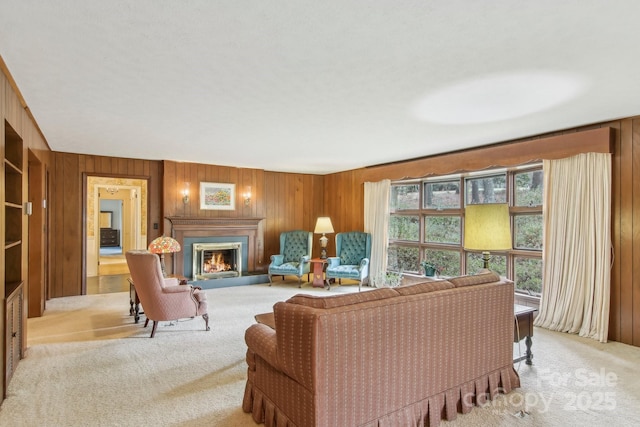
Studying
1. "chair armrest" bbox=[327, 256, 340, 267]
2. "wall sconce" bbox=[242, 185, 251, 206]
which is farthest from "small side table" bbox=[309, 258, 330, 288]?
"wall sconce" bbox=[242, 185, 251, 206]

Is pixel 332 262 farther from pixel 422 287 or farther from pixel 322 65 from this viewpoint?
pixel 322 65

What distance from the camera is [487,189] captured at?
5266mm

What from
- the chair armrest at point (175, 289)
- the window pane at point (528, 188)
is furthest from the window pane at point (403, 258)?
the chair armrest at point (175, 289)

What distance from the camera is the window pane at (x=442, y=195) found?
5.75 metres

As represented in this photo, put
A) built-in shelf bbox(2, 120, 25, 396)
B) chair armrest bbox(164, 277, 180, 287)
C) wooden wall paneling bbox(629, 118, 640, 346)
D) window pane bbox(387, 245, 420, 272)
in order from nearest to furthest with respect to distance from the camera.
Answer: built-in shelf bbox(2, 120, 25, 396) → wooden wall paneling bbox(629, 118, 640, 346) → chair armrest bbox(164, 277, 180, 287) → window pane bbox(387, 245, 420, 272)

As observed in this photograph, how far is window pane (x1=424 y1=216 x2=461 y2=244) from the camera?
5.74 meters

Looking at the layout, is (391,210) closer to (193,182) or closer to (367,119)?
(367,119)

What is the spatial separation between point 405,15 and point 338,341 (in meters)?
1.75

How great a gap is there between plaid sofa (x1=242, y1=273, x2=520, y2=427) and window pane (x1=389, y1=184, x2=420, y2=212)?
3.87m

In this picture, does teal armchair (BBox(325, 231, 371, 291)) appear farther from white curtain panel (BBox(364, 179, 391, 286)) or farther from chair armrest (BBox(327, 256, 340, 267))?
white curtain panel (BBox(364, 179, 391, 286))

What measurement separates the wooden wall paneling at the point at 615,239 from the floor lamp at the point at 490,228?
201 centimetres

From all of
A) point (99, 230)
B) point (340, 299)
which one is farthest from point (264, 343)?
point (99, 230)

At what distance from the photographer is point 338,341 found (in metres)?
1.85

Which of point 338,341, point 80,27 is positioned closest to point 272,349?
point 338,341
